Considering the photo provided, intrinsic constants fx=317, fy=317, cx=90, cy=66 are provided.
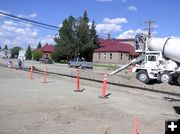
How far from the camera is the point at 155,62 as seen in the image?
25.4 metres

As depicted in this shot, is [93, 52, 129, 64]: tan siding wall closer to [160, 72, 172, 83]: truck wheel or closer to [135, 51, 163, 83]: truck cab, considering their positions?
[135, 51, 163, 83]: truck cab

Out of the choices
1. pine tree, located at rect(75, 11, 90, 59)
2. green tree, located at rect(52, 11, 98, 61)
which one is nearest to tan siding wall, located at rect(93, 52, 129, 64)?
green tree, located at rect(52, 11, 98, 61)

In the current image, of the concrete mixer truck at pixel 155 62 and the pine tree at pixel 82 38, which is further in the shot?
the pine tree at pixel 82 38

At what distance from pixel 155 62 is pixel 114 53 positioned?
5024 cm

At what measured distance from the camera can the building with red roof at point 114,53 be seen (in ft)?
247

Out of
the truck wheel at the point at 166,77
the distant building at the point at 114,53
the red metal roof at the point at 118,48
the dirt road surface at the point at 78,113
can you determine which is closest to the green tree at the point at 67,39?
the distant building at the point at 114,53

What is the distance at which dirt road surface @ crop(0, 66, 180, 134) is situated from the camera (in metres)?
8.70

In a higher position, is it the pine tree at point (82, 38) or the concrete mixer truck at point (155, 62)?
the pine tree at point (82, 38)

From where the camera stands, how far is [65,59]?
78.8m

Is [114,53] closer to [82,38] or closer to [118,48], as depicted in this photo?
[118,48]

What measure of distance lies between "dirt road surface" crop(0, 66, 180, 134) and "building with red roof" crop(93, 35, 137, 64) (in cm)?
5997

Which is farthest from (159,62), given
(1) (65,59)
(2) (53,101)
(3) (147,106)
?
(1) (65,59)

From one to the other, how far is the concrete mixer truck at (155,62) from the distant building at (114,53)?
155 feet

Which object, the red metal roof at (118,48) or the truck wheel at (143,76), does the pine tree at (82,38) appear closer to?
the red metal roof at (118,48)
